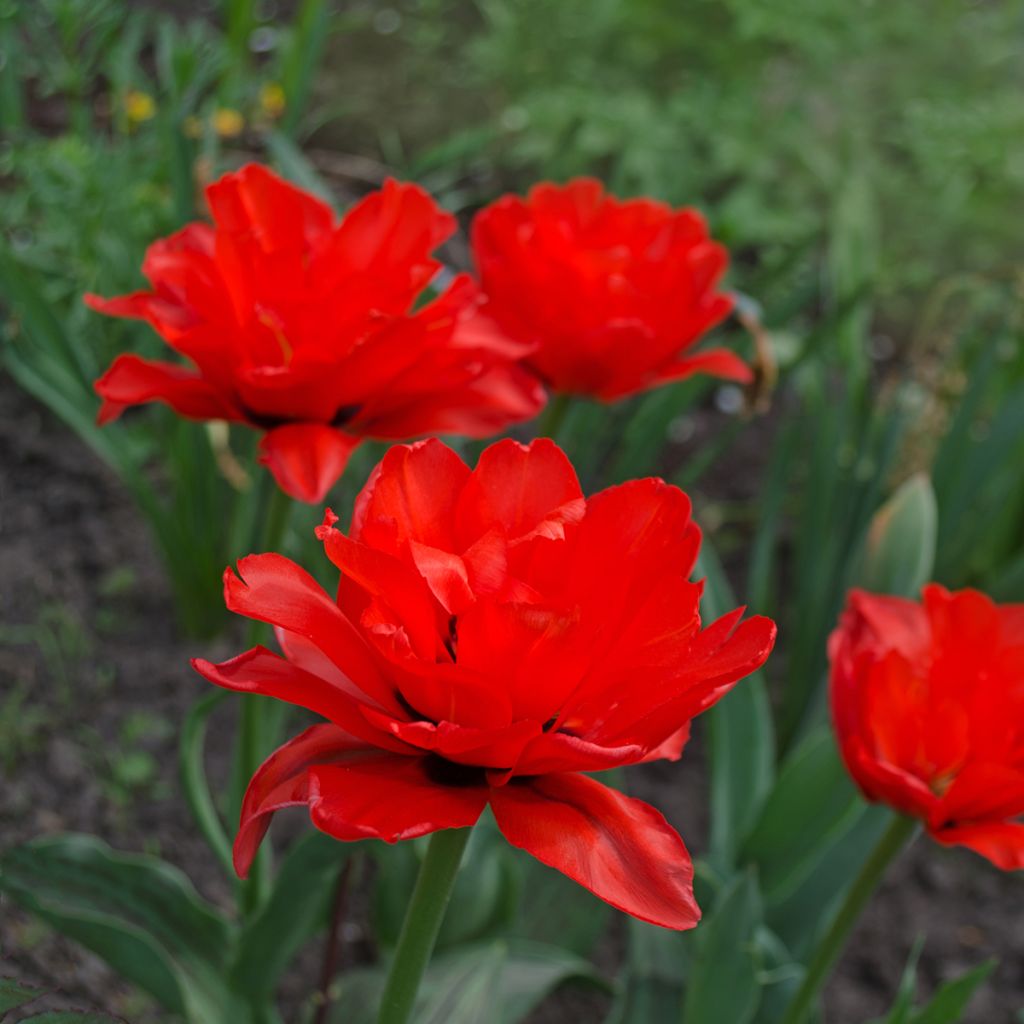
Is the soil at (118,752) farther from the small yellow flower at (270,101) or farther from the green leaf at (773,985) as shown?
the small yellow flower at (270,101)

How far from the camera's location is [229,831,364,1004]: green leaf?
2.97 feet

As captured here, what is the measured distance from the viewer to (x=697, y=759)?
1.97m

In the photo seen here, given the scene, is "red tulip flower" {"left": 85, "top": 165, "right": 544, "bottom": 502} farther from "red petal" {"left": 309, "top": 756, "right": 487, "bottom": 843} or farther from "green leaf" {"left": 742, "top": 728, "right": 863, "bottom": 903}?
"green leaf" {"left": 742, "top": 728, "right": 863, "bottom": 903}

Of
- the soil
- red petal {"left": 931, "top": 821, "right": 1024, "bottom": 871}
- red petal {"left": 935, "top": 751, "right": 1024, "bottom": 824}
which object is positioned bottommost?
the soil

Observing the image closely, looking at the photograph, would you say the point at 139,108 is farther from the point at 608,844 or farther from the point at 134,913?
the point at 608,844

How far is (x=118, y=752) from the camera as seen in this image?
1662 mm

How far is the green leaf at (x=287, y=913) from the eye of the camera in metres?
0.91

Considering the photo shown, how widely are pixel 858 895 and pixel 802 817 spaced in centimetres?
37

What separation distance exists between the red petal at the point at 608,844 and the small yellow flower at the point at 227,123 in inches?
80.0

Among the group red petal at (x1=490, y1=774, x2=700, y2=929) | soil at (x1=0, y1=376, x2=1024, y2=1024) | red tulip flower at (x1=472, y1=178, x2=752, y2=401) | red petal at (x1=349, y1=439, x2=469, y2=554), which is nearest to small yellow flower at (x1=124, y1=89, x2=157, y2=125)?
soil at (x1=0, y1=376, x2=1024, y2=1024)

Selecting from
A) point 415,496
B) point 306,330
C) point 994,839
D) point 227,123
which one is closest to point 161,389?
point 306,330

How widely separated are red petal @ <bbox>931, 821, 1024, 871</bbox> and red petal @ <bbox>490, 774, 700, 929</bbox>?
0.91 feet

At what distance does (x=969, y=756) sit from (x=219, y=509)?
4.30ft

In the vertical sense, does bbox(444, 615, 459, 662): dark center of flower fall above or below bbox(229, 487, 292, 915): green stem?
Answer: above
